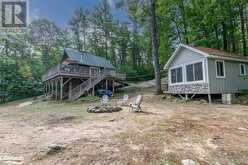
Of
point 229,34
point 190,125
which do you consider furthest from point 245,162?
point 229,34

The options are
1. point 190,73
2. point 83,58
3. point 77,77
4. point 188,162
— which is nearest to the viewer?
point 188,162

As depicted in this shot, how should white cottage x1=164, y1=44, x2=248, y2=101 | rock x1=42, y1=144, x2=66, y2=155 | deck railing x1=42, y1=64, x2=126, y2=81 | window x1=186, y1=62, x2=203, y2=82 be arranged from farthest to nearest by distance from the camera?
deck railing x1=42, y1=64, x2=126, y2=81 → window x1=186, y1=62, x2=203, y2=82 → white cottage x1=164, y1=44, x2=248, y2=101 → rock x1=42, y1=144, x2=66, y2=155

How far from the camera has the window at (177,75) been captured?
1478 centimetres

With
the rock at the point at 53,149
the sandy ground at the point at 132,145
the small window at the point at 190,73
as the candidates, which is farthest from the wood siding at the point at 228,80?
the rock at the point at 53,149

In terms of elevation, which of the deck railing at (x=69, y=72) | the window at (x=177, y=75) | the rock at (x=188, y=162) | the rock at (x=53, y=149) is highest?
the deck railing at (x=69, y=72)

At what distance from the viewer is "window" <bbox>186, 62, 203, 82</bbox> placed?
13.0 m

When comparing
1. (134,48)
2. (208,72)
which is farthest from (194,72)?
(134,48)

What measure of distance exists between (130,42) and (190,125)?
31861 millimetres

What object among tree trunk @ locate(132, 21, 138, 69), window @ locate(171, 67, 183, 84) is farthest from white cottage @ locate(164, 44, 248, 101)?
tree trunk @ locate(132, 21, 138, 69)

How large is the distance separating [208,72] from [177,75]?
3.10m

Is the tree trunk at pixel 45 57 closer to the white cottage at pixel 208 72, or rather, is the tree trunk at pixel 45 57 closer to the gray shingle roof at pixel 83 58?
the gray shingle roof at pixel 83 58

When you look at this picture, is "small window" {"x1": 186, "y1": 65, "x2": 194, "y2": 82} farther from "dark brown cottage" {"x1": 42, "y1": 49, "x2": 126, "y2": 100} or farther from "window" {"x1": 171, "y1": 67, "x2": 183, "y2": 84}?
"dark brown cottage" {"x1": 42, "y1": 49, "x2": 126, "y2": 100}

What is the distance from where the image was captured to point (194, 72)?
13.5 m

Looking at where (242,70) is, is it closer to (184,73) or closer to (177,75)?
(184,73)
